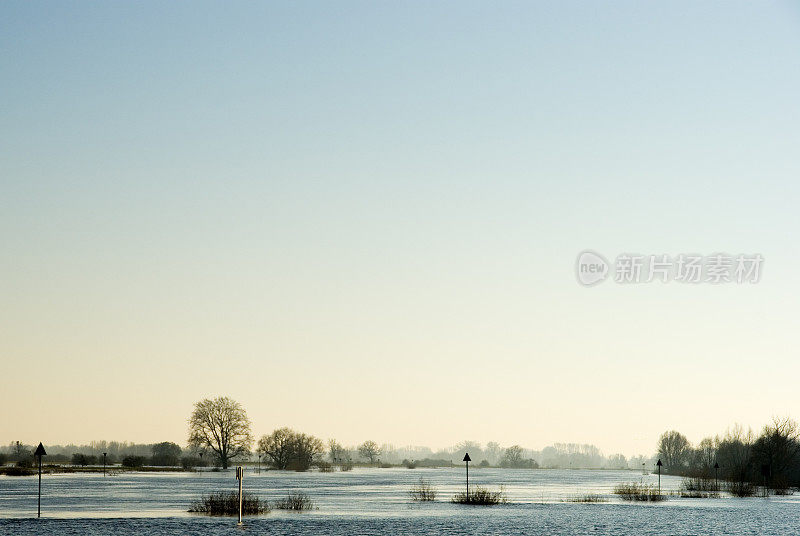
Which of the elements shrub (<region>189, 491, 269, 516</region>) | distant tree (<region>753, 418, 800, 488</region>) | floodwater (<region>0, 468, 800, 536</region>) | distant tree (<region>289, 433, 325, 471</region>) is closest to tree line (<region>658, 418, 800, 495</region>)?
distant tree (<region>753, 418, 800, 488</region>)

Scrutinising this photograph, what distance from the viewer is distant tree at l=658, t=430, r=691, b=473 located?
594ft

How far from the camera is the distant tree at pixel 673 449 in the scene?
181 metres

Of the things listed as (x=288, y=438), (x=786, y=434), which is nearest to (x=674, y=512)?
(x=786, y=434)

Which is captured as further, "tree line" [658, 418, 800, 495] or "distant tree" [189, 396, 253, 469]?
"distant tree" [189, 396, 253, 469]

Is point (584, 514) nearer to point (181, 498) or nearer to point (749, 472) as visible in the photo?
point (181, 498)

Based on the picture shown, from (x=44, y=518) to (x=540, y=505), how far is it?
3022cm

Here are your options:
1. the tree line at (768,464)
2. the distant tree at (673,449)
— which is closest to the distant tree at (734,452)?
the tree line at (768,464)

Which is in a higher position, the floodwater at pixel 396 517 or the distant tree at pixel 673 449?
the floodwater at pixel 396 517

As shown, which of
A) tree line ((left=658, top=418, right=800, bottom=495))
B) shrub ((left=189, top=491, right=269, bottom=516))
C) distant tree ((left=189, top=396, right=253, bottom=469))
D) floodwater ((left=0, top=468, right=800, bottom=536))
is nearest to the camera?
floodwater ((left=0, top=468, right=800, bottom=536))

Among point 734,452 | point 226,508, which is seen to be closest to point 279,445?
point 734,452

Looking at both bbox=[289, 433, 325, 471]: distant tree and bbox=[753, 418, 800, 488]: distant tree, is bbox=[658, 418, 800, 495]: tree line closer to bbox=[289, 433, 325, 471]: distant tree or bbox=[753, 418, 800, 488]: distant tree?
bbox=[753, 418, 800, 488]: distant tree

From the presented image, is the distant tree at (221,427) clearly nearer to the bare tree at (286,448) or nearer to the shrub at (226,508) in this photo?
the bare tree at (286,448)

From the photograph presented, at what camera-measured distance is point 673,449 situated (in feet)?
602

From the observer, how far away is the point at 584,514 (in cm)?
4853
